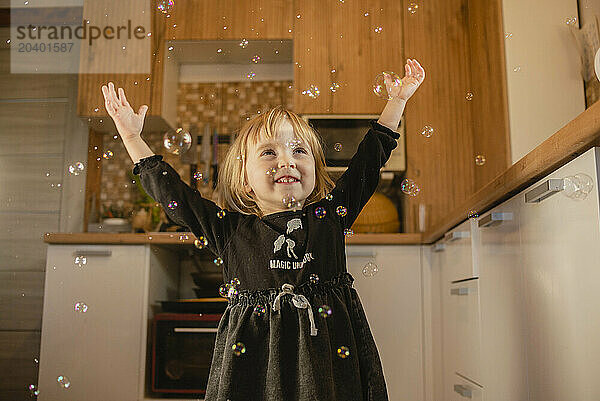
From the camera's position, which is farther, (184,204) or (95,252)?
(95,252)

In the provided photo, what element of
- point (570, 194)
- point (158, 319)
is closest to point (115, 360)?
point (158, 319)

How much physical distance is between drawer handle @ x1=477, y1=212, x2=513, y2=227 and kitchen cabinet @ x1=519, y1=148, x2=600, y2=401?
8 cm

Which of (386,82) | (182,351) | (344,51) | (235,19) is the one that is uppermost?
(235,19)

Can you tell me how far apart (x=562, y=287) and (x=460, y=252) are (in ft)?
2.03

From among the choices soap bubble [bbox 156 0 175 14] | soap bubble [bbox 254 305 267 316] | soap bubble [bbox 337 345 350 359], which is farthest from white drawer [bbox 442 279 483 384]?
soap bubble [bbox 156 0 175 14]

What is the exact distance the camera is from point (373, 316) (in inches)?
74.3

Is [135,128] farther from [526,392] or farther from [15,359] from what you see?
[15,359]

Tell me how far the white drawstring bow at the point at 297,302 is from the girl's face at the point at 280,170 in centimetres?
17

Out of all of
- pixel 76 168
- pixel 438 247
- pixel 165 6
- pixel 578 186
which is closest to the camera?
pixel 578 186

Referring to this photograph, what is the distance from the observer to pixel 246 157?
1.22 meters

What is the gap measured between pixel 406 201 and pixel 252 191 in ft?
3.83

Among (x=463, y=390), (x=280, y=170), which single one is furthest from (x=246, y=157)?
(x=463, y=390)

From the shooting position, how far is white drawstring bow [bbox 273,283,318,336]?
1.01m

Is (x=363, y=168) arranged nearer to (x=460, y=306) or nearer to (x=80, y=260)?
(x=460, y=306)
